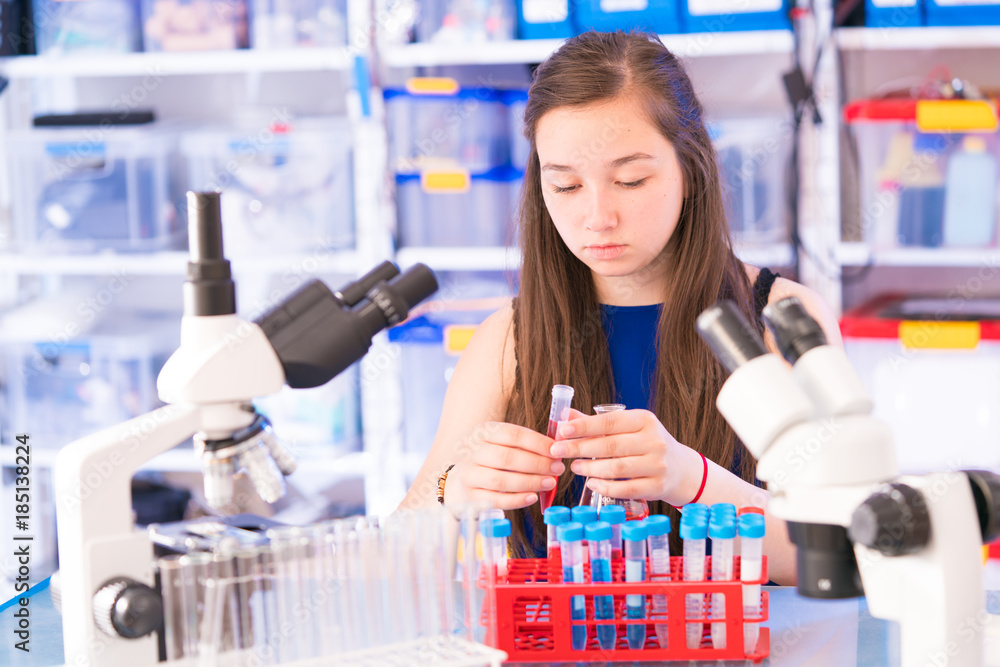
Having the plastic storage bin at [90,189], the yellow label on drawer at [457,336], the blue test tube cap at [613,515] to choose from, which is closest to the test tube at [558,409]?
the blue test tube cap at [613,515]

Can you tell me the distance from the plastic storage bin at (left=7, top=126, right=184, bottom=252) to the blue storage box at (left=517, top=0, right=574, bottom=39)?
0.96m

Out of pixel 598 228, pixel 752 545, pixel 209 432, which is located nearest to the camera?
pixel 209 432

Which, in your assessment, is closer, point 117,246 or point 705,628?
point 705,628

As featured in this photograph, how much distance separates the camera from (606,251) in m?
1.28

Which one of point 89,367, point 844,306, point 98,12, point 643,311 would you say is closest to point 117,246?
point 89,367

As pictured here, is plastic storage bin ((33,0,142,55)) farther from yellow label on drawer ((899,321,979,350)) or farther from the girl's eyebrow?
yellow label on drawer ((899,321,979,350))

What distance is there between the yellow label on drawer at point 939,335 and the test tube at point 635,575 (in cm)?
148

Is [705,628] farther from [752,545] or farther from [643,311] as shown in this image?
[643,311]

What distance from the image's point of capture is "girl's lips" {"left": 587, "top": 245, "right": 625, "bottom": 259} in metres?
1.27

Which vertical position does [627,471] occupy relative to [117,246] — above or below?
below

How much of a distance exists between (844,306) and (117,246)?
180 cm

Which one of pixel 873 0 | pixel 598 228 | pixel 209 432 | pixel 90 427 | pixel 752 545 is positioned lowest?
pixel 90 427

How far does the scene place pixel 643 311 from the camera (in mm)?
1495

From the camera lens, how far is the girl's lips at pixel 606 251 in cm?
127
